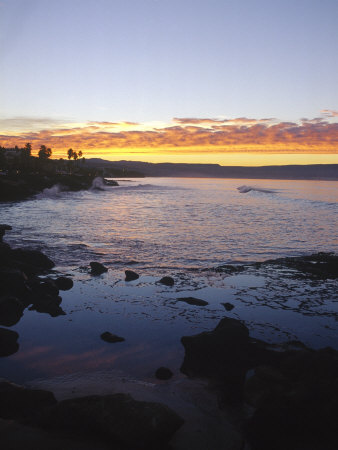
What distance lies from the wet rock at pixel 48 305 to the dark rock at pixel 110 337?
7.76 feet

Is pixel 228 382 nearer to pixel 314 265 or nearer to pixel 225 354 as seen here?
pixel 225 354

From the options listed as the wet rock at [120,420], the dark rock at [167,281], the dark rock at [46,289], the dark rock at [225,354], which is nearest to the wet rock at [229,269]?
the dark rock at [167,281]

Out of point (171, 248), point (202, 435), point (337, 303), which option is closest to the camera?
point (202, 435)

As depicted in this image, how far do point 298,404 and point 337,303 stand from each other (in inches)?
317

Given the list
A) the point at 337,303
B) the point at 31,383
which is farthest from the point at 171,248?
the point at 31,383

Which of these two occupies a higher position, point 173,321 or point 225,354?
point 225,354

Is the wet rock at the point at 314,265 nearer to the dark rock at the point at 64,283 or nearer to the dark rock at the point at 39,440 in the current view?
the dark rock at the point at 64,283

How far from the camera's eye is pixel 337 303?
13422mm

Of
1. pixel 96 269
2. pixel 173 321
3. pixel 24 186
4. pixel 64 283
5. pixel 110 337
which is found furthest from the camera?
pixel 24 186

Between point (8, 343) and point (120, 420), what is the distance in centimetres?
462

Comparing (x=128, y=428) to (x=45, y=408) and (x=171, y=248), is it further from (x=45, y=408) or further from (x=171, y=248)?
(x=171, y=248)

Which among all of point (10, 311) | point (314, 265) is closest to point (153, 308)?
point (10, 311)

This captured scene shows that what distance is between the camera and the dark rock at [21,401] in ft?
21.4

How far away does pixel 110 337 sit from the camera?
10.2m
